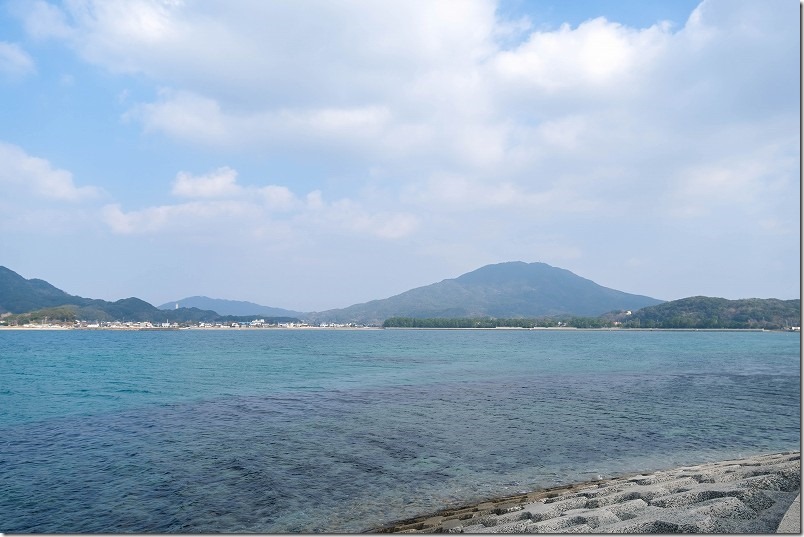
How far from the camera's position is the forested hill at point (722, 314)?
15325 centimetres

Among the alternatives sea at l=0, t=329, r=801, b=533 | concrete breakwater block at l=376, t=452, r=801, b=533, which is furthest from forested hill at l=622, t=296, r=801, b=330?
concrete breakwater block at l=376, t=452, r=801, b=533

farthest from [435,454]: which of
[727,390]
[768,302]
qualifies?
[768,302]

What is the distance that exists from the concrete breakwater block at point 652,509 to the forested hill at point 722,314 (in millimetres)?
168960

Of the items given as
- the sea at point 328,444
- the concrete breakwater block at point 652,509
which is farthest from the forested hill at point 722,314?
the concrete breakwater block at point 652,509

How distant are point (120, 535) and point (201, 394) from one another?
63.0 feet

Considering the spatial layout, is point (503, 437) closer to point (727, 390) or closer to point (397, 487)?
point (397, 487)

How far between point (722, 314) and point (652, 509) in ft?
643

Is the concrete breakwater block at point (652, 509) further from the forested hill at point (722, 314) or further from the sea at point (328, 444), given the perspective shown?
the forested hill at point (722, 314)

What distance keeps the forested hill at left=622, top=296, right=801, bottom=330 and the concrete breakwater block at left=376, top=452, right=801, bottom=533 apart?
554ft

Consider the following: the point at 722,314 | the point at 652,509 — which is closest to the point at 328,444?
the point at 652,509

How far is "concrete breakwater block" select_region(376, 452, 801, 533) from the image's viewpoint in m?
5.88

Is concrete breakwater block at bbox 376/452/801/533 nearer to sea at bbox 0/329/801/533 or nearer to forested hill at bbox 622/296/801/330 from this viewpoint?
sea at bbox 0/329/801/533

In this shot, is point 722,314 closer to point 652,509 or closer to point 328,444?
point 328,444

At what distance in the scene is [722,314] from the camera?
167375 millimetres
